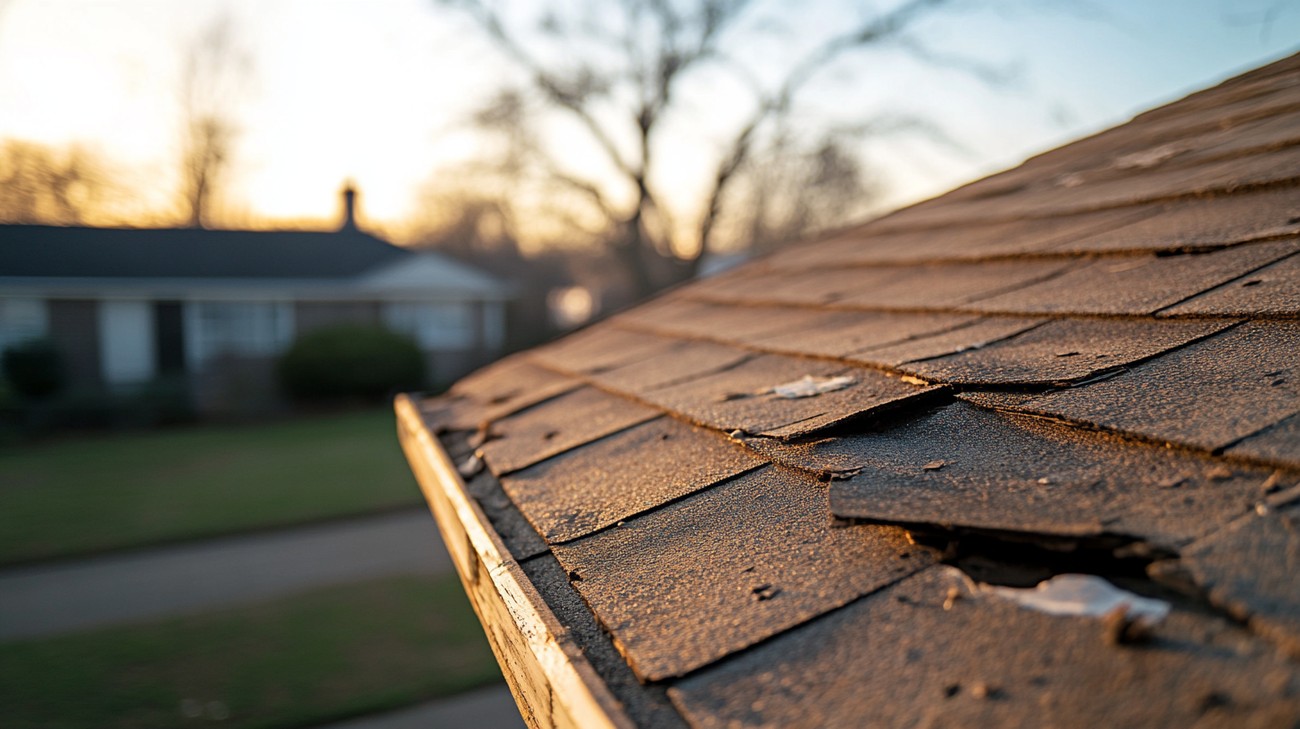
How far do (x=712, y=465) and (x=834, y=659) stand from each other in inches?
30.1

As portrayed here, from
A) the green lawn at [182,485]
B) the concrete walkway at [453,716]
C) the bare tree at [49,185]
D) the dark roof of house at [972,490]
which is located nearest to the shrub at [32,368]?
the green lawn at [182,485]

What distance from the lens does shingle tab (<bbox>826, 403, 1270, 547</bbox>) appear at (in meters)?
0.98

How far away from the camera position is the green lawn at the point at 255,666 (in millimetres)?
5859

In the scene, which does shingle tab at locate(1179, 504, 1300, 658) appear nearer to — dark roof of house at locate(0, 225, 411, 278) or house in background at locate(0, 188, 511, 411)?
house in background at locate(0, 188, 511, 411)

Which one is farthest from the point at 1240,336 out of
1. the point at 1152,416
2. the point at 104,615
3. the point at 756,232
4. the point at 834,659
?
the point at 756,232

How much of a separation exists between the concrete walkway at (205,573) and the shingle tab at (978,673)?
8.50 m

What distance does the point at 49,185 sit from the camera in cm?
3434

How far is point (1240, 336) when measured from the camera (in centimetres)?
151

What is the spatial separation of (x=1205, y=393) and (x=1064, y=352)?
1.43 ft

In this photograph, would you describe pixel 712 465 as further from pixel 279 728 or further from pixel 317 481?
pixel 317 481

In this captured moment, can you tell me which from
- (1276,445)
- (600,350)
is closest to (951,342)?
(1276,445)

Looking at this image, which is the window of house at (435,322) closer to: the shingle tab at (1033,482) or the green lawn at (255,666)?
the green lawn at (255,666)

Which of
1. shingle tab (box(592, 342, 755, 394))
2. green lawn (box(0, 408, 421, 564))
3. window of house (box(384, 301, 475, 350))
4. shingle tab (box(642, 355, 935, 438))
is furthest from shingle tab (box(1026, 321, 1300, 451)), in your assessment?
window of house (box(384, 301, 475, 350))

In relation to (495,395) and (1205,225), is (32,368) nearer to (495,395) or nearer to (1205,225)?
(495,395)
